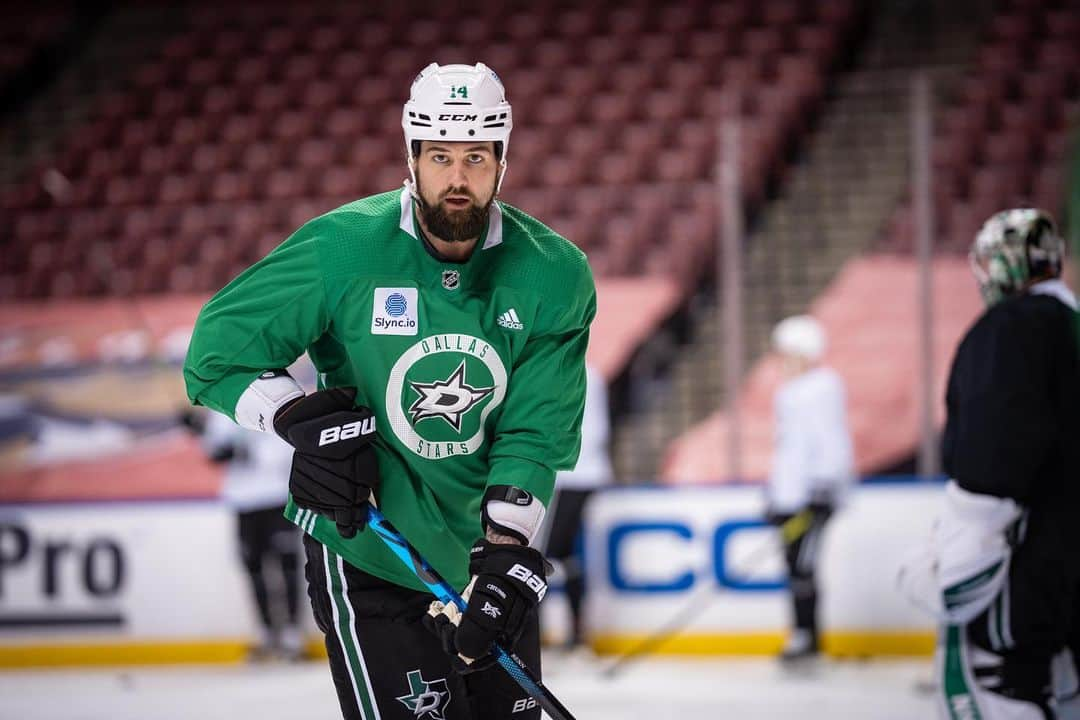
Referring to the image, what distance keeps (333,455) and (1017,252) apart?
1.43m

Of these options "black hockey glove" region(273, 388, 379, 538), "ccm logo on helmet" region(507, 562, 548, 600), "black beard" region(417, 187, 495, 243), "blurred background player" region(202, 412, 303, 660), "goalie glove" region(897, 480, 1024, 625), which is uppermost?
"black beard" region(417, 187, 495, 243)

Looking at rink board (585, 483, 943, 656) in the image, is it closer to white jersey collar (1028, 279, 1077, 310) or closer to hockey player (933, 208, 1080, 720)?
hockey player (933, 208, 1080, 720)

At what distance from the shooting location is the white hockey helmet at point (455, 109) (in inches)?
84.9

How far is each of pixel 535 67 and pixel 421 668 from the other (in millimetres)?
8295

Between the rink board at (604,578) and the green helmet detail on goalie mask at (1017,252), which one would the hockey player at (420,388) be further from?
the rink board at (604,578)

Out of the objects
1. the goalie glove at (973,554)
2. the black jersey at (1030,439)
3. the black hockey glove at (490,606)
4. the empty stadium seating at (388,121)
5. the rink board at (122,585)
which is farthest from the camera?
the empty stadium seating at (388,121)

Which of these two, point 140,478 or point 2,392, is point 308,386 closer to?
point 140,478

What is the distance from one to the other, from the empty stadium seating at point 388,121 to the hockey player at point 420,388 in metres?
4.97

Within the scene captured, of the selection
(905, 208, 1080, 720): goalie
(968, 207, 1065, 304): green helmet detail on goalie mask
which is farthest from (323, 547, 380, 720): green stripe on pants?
(968, 207, 1065, 304): green helmet detail on goalie mask

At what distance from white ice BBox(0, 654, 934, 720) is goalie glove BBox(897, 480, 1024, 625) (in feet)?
6.30

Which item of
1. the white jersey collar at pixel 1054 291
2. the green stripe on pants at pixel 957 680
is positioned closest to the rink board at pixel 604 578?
the green stripe on pants at pixel 957 680

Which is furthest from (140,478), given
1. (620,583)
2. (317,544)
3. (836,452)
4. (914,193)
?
(317,544)

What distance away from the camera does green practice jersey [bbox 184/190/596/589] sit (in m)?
2.15

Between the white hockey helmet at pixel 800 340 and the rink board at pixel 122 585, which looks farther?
the rink board at pixel 122 585
